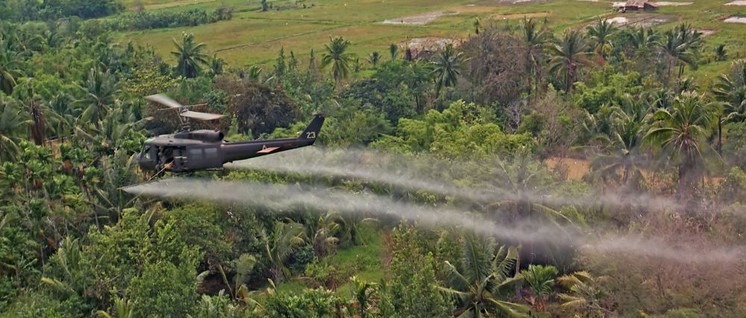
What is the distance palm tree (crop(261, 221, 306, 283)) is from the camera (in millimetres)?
33062

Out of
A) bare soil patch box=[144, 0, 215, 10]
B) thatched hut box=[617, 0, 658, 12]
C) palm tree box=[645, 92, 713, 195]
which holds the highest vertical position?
bare soil patch box=[144, 0, 215, 10]

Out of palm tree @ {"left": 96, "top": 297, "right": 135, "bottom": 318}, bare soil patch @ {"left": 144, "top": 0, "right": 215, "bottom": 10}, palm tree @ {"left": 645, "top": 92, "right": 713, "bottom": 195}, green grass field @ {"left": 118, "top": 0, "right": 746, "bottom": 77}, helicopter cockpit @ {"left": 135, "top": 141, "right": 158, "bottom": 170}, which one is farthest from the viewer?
bare soil patch @ {"left": 144, "top": 0, "right": 215, "bottom": 10}

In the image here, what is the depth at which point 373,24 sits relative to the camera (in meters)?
113

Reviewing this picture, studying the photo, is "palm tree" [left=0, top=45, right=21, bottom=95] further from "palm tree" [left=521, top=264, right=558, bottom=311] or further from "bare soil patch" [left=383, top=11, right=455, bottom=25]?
"bare soil patch" [left=383, top=11, right=455, bottom=25]

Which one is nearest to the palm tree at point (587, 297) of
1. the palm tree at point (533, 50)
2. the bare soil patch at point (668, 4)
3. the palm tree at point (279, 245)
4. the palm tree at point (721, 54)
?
the palm tree at point (279, 245)

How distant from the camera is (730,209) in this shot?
28.2 metres

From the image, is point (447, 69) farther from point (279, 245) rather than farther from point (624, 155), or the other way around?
point (279, 245)

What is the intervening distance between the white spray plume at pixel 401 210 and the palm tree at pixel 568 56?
2409 centimetres

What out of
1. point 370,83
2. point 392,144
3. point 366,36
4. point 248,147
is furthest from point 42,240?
point 366,36

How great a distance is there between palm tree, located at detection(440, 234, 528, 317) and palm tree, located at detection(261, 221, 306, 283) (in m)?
9.03

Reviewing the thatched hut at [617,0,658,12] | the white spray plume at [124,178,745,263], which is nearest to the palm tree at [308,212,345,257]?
the white spray plume at [124,178,745,263]

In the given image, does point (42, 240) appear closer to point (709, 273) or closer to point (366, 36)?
point (709, 273)

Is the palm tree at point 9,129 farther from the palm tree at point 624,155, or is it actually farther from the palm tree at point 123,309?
the palm tree at point 624,155

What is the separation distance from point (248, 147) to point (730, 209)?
61.8 feet
